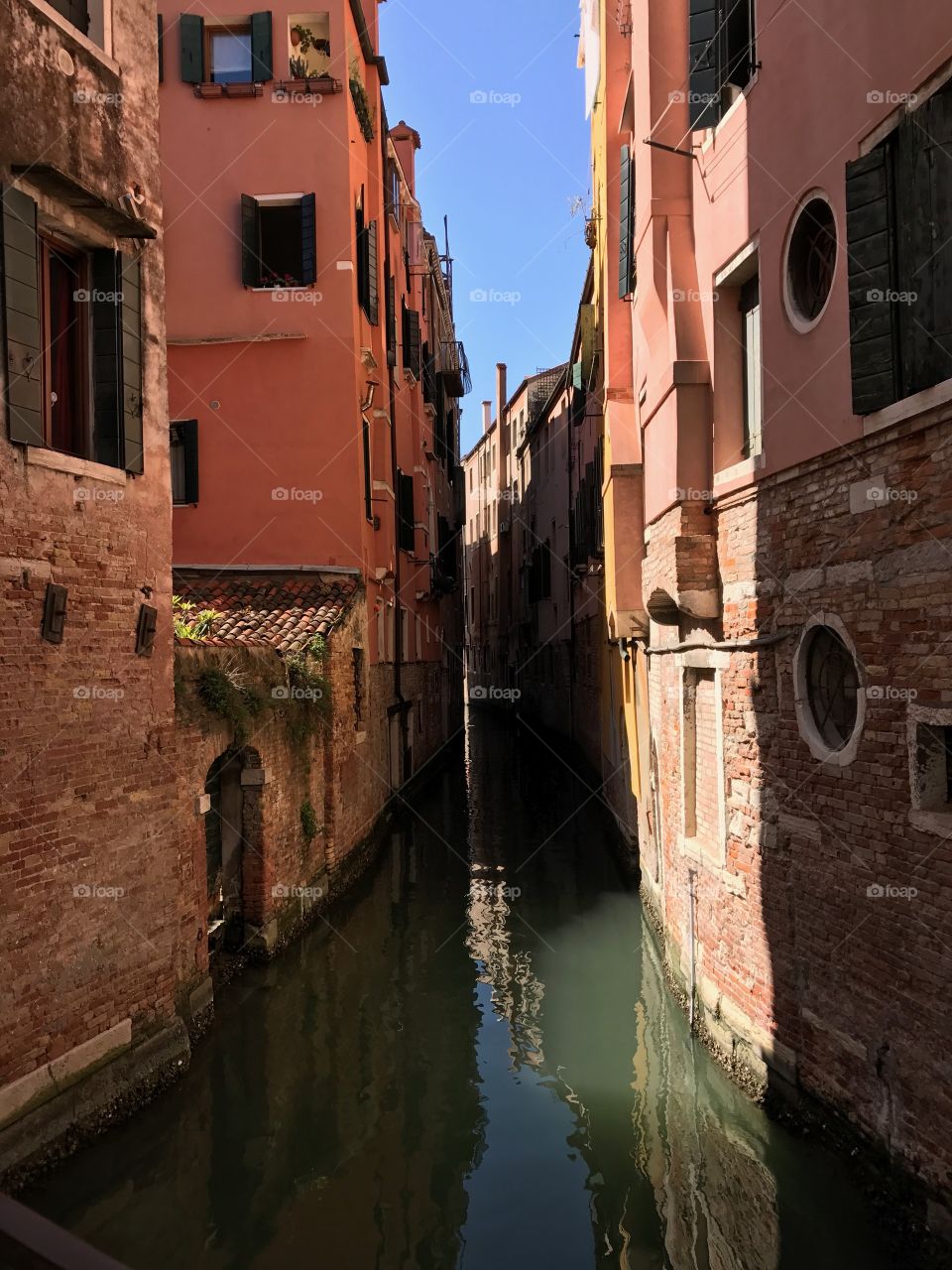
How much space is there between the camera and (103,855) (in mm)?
6672

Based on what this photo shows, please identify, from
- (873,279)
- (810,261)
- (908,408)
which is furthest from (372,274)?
(908,408)

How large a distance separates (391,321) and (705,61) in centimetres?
1160

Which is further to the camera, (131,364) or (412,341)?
(412,341)

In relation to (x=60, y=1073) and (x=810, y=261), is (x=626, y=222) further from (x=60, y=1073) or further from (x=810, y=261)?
(x=60, y=1073)

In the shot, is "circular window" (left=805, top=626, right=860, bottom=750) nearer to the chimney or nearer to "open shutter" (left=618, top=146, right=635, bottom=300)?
"open shutter" (left=618, top=146, right=635, bottom=300)

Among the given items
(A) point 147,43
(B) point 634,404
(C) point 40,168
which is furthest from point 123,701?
(B) point 634,404

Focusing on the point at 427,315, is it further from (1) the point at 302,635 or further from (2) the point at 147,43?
(2) the point at 147,43

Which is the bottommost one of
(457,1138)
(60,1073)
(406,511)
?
(457,1138)

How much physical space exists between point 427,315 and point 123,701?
904 inches

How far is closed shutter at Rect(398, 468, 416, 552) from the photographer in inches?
779

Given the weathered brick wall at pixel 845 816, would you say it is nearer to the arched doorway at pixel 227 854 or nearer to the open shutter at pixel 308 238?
the arched doorway at pixel 227 854

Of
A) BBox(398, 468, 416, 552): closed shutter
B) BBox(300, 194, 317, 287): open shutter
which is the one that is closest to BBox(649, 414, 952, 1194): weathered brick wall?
BBox(300, 194, 317, 287): open shutter

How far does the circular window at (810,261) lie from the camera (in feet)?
21.4

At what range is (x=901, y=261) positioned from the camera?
17.8ft
